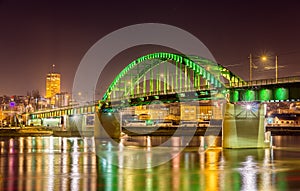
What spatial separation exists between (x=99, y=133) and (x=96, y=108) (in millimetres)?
7185

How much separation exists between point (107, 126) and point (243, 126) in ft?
170

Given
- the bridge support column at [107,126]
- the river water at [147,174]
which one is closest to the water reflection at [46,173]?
the river water at [147,174]

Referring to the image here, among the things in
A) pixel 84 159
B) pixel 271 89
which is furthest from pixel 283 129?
pixel 84 159

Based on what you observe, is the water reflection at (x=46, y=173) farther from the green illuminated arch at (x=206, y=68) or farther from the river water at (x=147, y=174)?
the green illuminated arch at (x=206, y=68)

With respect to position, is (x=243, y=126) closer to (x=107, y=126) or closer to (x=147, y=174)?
(x=147, y=174)

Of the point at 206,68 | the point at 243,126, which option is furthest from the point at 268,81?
the point at 206,68

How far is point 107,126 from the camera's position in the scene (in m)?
122

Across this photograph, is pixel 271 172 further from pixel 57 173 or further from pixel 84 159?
pixel 84 159

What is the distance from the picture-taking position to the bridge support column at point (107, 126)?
120188 millimetres

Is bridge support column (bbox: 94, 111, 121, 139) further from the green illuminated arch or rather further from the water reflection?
the water reflection

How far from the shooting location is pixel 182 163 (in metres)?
50.6

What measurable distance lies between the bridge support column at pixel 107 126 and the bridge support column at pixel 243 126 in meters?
47.9

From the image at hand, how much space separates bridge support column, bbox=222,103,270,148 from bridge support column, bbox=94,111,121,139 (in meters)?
47.9

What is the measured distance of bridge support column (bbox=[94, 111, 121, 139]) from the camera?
394 feet
